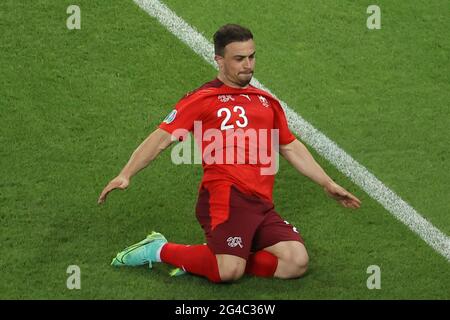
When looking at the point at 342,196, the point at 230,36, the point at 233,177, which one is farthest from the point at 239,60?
the point at 342,196

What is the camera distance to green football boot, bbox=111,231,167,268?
6910 mm

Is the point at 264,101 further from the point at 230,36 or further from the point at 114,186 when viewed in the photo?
the point at 114,186

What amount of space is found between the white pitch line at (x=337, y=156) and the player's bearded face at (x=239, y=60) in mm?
1258

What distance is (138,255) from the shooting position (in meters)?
6.91

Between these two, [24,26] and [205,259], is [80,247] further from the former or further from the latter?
[24,26]

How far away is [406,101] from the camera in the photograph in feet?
27.5

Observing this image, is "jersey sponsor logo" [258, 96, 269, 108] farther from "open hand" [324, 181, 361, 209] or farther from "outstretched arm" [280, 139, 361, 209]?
"open hand" [324, 181, 361, 209]

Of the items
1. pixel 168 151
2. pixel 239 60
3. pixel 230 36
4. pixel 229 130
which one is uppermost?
pixel 230 36

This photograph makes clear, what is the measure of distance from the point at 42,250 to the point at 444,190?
2561 mm

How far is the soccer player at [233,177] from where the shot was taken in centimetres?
677

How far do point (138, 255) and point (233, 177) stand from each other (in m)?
0.70

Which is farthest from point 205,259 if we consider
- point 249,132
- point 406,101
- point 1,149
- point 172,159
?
point 406,101

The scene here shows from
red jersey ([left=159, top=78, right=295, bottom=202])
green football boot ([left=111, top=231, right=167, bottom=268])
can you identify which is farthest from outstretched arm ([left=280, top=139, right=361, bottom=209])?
green football boot ([left=111, top=231, right=167, bottom=268])

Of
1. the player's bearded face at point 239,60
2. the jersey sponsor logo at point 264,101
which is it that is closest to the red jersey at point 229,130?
the jersey sponsor logo at point 264,101
